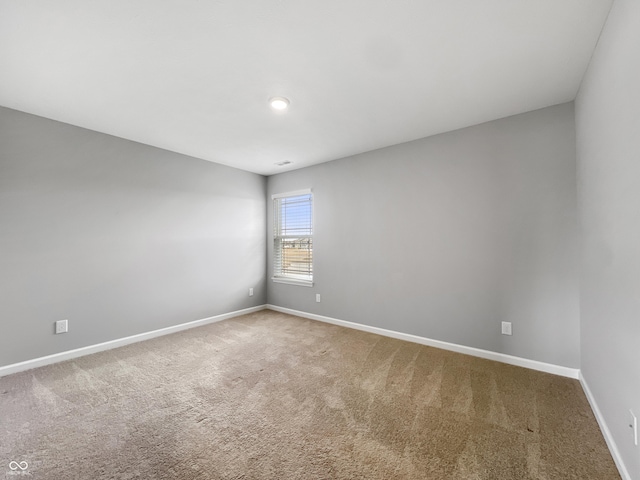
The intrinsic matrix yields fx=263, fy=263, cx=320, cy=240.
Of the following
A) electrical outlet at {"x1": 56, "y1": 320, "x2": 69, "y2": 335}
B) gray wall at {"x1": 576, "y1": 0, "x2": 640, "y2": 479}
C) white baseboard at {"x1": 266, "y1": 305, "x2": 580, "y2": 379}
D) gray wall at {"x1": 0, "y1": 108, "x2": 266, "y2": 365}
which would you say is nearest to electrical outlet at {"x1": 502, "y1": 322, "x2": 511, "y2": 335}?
white baseboard at {"x1": 266, "y1": 305, "x2": 580, "y2": 379}

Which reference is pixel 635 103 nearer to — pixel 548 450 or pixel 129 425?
pixel 548 450

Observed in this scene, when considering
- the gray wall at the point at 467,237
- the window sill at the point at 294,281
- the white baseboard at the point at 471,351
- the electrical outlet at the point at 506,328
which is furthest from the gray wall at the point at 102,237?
the electrical outlet at the point at 506,328

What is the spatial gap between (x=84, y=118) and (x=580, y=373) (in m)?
5.15

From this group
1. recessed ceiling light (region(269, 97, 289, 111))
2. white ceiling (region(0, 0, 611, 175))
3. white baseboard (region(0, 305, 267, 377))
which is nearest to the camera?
white ceiling (region(0, 0, 611, 175))

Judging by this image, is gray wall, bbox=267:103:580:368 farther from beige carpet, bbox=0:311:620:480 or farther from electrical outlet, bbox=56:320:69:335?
electrical outlet, bbox=56:320:69:335

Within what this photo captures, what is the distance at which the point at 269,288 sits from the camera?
4.80 m

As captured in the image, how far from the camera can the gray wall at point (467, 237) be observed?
7.78 feet

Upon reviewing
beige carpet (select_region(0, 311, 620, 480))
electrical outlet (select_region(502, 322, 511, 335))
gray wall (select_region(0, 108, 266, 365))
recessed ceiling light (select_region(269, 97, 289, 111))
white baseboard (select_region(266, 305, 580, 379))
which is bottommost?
beige carpet (select_region(0, 311, 620, 480))

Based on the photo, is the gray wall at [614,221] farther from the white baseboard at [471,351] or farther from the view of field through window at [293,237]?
the view of field through window at [293,237]

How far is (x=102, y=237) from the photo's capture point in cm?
297

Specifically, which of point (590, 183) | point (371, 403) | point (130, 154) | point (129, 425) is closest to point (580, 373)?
point (590, 183)

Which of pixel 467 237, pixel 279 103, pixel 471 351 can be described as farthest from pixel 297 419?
pixel 279 103

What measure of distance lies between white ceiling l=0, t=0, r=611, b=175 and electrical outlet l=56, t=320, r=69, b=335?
2.06 m

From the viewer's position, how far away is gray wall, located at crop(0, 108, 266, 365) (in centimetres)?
248
